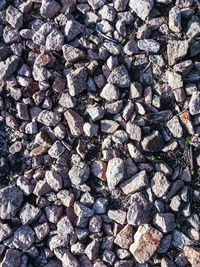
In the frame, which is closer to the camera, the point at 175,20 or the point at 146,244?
the point at 146,244

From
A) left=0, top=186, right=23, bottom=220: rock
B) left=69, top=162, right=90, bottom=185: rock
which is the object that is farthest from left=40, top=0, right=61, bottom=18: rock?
left=0, top=186, right=23, bottom=220: rock

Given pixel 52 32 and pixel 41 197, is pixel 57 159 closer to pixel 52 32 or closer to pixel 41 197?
pixel 41 197

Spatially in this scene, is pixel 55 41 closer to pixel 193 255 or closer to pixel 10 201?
pixel 10 201

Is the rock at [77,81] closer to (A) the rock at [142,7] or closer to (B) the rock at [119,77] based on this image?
(B) the rock at [119,77]

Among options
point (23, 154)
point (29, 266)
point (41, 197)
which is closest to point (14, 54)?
point (23, 154)

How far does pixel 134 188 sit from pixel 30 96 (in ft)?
3.76

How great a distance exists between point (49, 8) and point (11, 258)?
2.06m

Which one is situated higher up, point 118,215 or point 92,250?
point 118,215

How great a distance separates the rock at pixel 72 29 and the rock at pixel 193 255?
191cm

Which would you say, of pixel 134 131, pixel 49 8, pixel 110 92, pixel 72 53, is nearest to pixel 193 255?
pixel 134 131

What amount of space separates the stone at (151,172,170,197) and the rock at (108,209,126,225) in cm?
30

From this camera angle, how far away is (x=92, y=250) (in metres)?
2.78

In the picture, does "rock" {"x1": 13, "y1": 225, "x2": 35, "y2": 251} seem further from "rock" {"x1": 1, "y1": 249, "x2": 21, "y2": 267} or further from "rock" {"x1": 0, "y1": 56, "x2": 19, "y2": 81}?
"rock" {"x1": 0, "y1": 56, "x2": 19, "y2": 81}

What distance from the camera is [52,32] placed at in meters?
3.12
